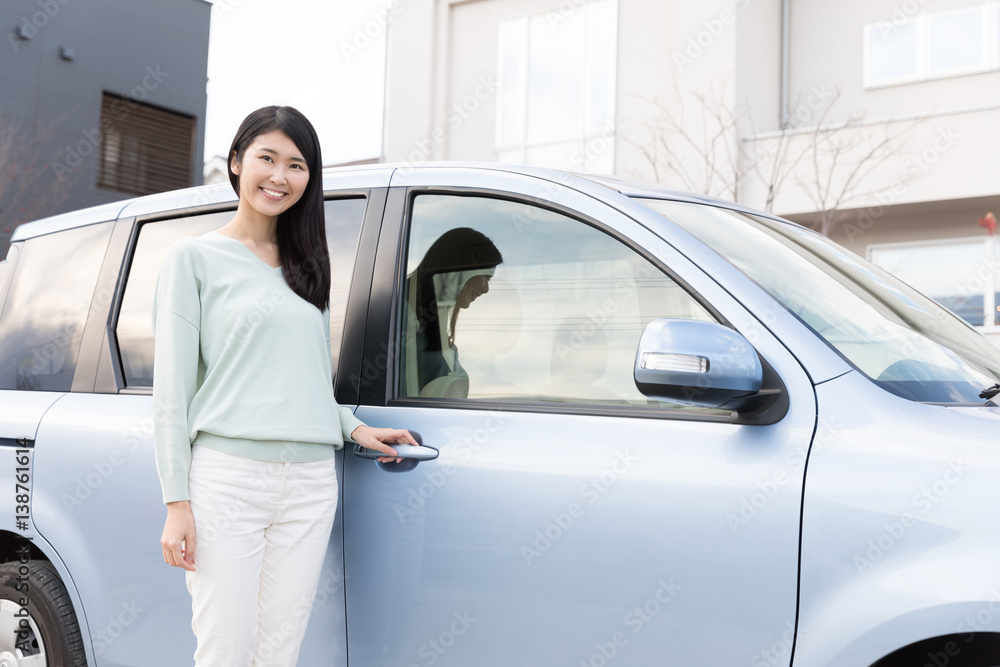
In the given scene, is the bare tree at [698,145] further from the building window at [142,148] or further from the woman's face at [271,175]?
the building window at [142,148]

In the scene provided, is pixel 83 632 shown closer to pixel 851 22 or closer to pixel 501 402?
pixel 501 402

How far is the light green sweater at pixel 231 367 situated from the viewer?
2.09m

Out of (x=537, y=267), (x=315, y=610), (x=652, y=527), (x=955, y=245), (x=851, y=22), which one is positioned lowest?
(x=315, y=610)

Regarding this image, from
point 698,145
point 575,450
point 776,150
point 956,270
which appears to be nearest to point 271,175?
point 575,450

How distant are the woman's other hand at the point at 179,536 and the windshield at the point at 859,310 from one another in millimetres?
1317

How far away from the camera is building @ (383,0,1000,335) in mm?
10648

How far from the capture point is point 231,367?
7.06ft

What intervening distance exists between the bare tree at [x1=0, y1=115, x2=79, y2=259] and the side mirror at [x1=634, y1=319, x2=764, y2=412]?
15.4 metres

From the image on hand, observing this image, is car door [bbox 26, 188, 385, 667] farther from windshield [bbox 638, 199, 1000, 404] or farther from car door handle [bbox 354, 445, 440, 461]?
windshield [bbox 638, 199, 1000, 404]

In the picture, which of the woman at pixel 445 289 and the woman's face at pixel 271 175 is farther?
the woman at pixel 445 289

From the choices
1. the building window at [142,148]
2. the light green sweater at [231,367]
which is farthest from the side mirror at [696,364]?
the building window at [142,148]

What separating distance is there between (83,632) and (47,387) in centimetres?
79

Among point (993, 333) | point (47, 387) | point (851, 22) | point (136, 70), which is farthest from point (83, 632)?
point (136, 70)

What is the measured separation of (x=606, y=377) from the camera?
219 cm
